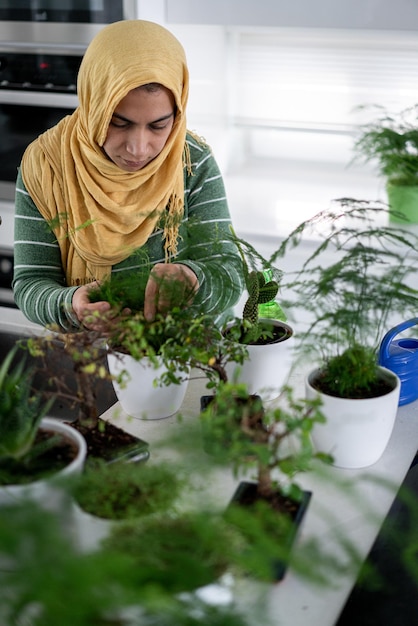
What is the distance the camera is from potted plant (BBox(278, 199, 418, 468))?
101 cm

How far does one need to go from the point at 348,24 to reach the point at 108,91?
36.8 inches

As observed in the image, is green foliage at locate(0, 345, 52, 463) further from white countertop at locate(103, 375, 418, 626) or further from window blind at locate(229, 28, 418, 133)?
window blind at locate(229, 28, 418, 133)

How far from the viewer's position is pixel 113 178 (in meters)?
1.72

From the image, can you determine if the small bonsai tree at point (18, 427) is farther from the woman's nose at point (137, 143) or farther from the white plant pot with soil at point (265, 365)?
the woman's nose at point (137, 143)

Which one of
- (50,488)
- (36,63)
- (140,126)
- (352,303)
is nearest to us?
(50,488)

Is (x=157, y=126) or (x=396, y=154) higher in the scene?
(x=157, y=126)

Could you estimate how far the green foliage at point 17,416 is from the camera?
885mm

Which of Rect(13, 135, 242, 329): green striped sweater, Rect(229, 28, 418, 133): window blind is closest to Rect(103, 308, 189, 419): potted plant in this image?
Rect(13, 135, 242, 329): green striped sweater

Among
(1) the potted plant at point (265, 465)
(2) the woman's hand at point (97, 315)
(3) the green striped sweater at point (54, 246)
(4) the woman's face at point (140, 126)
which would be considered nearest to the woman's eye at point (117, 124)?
(4) the woman's face at point (140, 126)

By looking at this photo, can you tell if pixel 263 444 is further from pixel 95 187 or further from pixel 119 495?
pixel 95 187

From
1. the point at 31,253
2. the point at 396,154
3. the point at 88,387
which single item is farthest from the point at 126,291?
the point at 396,154

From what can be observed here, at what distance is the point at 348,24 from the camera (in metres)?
2.15

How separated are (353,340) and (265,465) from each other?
0.85 ft

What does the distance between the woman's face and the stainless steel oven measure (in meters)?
0.86
